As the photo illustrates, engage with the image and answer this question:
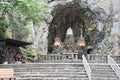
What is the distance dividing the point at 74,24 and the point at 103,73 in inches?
828

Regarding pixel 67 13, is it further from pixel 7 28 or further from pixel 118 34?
pixel 7 28

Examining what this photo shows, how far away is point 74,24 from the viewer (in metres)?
37.7

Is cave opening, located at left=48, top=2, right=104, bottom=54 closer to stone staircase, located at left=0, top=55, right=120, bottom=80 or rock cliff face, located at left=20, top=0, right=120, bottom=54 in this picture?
rock cliff face, located at left=20, top=0, right=120, bottom=54

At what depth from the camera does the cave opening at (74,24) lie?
3147 cm

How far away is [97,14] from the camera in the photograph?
3102 centimetres

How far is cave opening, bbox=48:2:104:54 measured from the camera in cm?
3147

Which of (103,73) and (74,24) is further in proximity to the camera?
(74,24)

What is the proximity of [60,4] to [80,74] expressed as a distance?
15.0m

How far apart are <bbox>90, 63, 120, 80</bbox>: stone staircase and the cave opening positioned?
12806mm

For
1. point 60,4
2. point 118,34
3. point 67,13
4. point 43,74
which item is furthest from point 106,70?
point 67,13

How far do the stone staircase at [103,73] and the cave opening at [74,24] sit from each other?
42.0 feet

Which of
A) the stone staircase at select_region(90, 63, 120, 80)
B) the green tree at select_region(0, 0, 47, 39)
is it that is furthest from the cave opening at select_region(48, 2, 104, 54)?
the stone staircase at select_region(90, 63, 120, 80)

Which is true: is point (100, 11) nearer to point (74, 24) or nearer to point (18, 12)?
point (74, 24)

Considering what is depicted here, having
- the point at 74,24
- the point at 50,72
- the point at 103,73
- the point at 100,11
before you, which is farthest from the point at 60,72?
the point at 74,24
